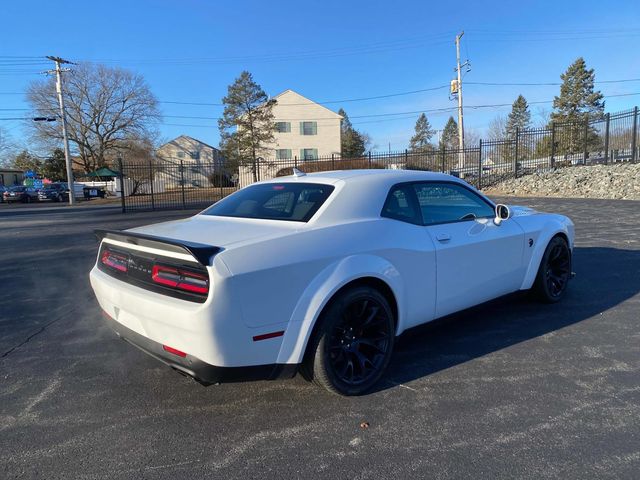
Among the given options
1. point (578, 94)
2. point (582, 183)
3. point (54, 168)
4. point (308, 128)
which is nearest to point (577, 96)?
point (578, 94)

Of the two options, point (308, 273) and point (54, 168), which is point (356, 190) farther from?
point (54, 168)

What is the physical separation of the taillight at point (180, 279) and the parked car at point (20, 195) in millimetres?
40615

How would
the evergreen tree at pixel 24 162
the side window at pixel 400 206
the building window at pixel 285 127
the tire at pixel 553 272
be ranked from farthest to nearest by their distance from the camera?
1. the evergreen tree at pixel 24 162
2. the building window at pixel 285 127
3. the tire at pixel 553 272
4. the side window at pixel 400 206

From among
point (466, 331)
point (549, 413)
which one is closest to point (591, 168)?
point (466, 331)

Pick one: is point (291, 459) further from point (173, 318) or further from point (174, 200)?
point (174, 200)

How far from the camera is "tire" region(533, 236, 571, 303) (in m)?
4.61

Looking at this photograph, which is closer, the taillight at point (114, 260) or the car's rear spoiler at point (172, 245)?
the car's rear spoiler at point (172, 245)

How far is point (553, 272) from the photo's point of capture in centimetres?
482

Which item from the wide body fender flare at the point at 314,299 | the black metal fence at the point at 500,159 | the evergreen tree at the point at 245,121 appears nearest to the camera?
the wide body fender flare at the point at 314,299

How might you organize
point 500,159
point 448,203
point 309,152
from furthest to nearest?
point 309,152 → point 500,159 → point 448,203

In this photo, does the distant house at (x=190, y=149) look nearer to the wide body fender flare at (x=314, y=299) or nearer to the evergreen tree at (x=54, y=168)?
the evergreen tree at (x=54, y=168)

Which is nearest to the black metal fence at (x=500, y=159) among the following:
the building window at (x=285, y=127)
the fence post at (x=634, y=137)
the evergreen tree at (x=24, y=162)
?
the fence post at (x=634, y=137)

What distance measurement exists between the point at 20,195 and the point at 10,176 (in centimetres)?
3523

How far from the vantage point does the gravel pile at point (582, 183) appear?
15711 mm
